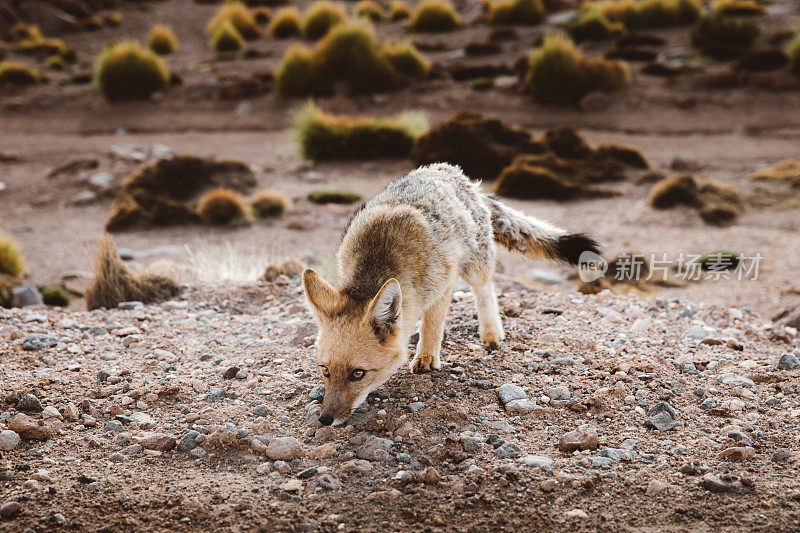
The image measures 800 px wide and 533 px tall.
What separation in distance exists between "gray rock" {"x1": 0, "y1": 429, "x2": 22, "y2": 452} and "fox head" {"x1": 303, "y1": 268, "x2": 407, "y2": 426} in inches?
71.7

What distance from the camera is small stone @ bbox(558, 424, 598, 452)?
416cm

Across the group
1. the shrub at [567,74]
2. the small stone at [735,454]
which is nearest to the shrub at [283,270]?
the small stone at [735,454]

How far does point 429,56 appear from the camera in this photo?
2508cm

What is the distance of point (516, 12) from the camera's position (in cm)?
2786

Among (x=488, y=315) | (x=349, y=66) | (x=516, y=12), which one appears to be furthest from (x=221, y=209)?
(x=516, y=12)

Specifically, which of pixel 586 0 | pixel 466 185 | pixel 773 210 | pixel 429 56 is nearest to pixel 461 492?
pixel 466 185

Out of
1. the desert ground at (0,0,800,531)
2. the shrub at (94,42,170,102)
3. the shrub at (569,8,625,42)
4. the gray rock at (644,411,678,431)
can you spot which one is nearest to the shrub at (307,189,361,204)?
the desert ground at (0,0,800,531)

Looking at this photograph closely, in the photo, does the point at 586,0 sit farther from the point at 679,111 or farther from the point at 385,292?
the point at 385,292

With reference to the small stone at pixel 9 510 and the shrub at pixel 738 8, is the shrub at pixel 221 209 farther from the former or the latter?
the shrub at pixel 738 8

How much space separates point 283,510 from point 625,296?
15.3ft

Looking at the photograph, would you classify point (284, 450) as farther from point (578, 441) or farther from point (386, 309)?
point (578, 441)

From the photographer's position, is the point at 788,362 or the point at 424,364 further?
the point at 788,362

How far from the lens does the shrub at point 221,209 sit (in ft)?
41.3

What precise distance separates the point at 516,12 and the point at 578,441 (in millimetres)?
26242
